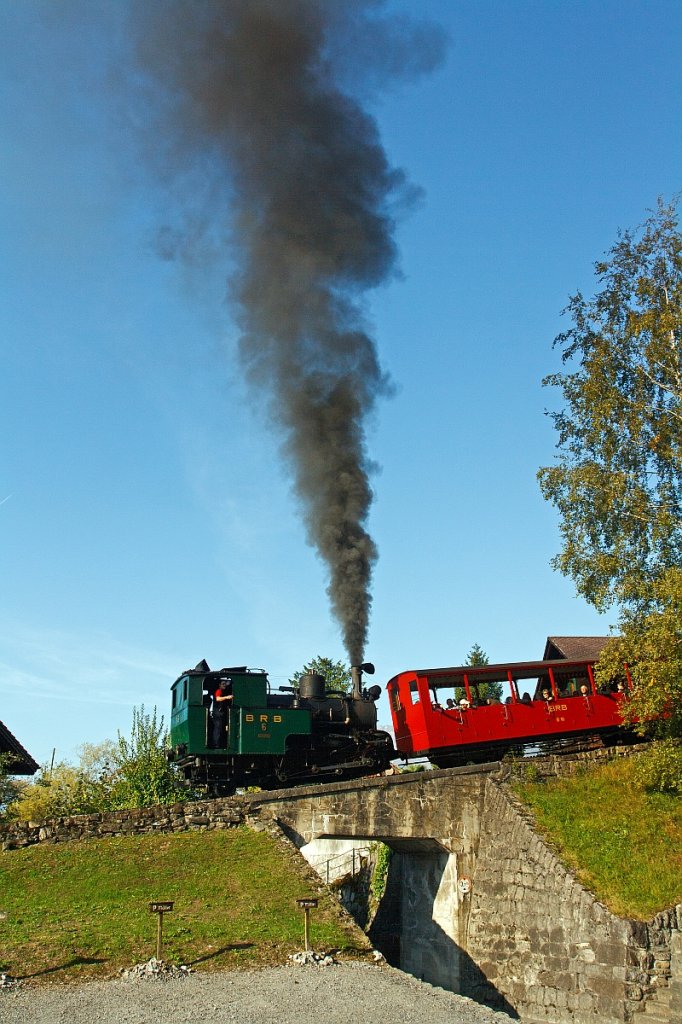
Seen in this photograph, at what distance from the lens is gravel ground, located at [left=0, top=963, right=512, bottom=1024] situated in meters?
12.5

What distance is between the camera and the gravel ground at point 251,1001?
12539 mm

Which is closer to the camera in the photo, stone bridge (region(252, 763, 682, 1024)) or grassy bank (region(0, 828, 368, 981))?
grassy bank (region(0, 828, 368, 981))

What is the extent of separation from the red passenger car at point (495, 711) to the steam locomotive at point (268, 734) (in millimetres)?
1398

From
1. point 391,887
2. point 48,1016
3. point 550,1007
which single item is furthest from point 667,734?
point 48,1016

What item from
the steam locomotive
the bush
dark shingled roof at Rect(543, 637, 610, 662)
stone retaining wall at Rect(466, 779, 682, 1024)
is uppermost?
dark shingled roof at Rect(543, 637, 610, 662)

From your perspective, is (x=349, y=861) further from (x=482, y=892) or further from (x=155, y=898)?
(x=155, y=898)

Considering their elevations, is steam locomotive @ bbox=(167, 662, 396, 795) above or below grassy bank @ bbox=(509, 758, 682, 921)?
above

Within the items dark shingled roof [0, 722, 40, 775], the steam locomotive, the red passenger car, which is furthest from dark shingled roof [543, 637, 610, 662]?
dark shingled roof [0, 722, 40, 775]

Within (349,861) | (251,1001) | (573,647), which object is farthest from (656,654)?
(573,647)

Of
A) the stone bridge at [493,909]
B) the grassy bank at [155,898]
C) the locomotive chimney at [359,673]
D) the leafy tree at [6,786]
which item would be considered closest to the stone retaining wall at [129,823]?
the grassy bank at [155,898]

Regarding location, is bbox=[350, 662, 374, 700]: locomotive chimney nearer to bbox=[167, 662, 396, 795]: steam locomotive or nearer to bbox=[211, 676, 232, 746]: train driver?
bbox=[167, 662, 396, 795]: steam locomotive

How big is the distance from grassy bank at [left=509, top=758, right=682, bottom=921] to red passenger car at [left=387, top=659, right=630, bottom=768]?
2.31 meters

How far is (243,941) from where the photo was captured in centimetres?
1625

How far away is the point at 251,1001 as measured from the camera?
1344 centimetres
